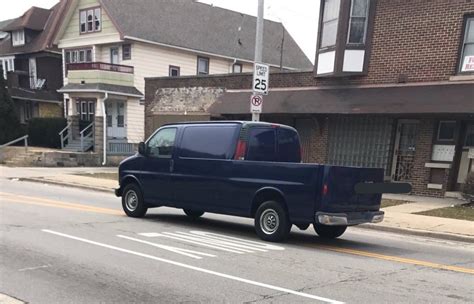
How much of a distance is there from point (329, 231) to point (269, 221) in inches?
56.4

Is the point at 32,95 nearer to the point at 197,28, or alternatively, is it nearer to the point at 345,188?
the point at 197,28

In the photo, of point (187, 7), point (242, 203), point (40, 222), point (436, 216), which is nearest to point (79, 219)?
point (40, 222)

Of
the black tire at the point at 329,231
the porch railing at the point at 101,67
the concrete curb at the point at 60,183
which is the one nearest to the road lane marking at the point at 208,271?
the black tire at the point at 329,231

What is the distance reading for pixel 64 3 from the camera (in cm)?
3369

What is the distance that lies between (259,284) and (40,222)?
550 cm

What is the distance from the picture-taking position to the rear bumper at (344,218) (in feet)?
24.6

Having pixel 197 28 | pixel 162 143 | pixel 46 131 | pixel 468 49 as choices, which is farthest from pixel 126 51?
pixel 162 143

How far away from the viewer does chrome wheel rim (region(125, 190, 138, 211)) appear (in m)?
10.4

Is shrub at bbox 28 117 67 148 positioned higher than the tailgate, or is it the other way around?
the tailgate

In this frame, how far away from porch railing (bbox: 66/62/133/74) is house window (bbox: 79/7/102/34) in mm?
3453

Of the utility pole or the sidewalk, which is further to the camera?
the utility pole

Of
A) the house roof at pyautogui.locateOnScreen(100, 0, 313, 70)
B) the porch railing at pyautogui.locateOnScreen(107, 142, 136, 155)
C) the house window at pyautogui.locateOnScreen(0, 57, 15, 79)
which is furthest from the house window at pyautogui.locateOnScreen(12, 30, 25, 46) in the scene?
the porch railing at pyautogui.locateOnScreen(107, 142, 136, 155)

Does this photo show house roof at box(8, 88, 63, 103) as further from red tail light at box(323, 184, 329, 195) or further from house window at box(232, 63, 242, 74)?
red tail light at box(323, 184, 329, 195)

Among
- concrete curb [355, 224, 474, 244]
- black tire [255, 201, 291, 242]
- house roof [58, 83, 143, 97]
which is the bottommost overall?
concrete curb [355, 224, 474, 244]
